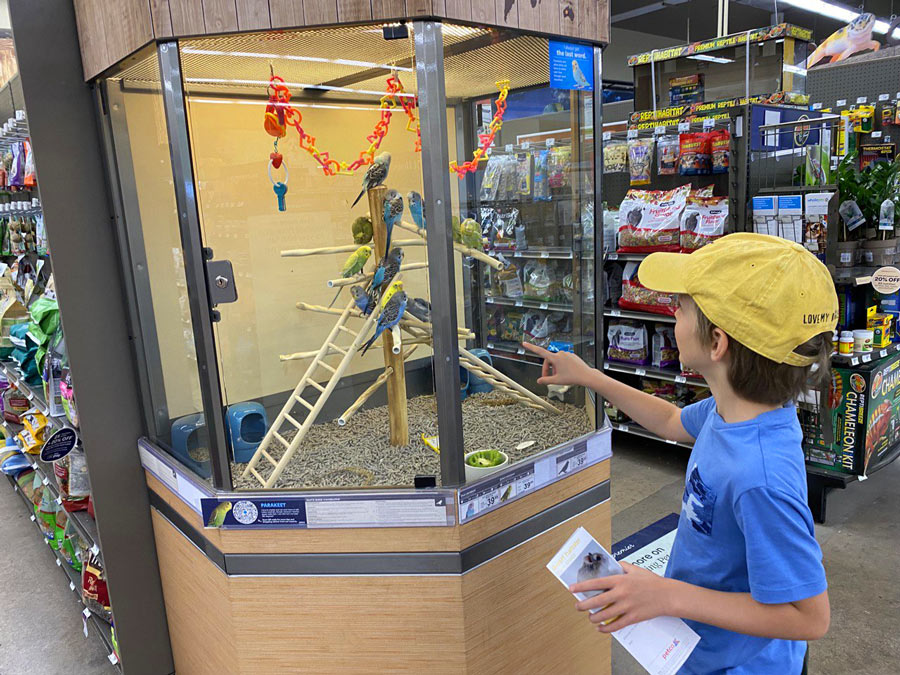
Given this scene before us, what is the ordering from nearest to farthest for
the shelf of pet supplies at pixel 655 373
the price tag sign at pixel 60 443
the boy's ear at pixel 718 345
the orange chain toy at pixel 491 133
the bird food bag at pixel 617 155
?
the boy's ear at pixel 718 345 → the orange chain toy at pixel 491 133 → the price tag sign at pixel 60 443 → the shelf of pet supplies at pixel 655 373 → the bird food bag at pixel 617 155

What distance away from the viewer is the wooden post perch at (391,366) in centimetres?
174

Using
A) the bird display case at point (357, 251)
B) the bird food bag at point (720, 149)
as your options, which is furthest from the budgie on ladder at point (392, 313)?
the bird food bag at point (720, 149)

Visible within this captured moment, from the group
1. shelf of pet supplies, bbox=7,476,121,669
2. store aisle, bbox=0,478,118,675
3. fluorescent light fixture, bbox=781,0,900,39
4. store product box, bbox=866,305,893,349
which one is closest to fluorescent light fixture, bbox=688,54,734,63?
store product box, bbox=866,305,893,349

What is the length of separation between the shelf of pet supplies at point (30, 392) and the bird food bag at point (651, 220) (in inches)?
120

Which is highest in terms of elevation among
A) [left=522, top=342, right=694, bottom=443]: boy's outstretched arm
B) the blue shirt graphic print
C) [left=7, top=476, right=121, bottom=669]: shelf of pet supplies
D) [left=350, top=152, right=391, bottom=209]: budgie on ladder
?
[left=350, top=152, right=391, bottom=209]: budgie on ladder

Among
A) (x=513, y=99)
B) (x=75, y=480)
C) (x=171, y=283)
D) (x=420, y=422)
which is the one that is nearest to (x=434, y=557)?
(x=420, y=422)

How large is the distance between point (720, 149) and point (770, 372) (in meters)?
2.85

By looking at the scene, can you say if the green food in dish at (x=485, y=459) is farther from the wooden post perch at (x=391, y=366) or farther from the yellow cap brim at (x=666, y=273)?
the yellow cap brim at (x=666, y=273)

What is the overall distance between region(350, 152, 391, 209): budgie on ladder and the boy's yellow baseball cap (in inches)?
31.9

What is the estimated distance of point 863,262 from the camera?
3.39m

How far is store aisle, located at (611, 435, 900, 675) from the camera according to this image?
2432mm

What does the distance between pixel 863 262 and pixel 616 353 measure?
1.46 m

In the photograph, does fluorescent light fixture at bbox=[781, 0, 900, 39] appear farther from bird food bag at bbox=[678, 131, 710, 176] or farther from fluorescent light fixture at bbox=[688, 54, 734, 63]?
bird food bag at bbox=[678, 131, 710, 176]

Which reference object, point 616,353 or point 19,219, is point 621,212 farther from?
point 19,219
